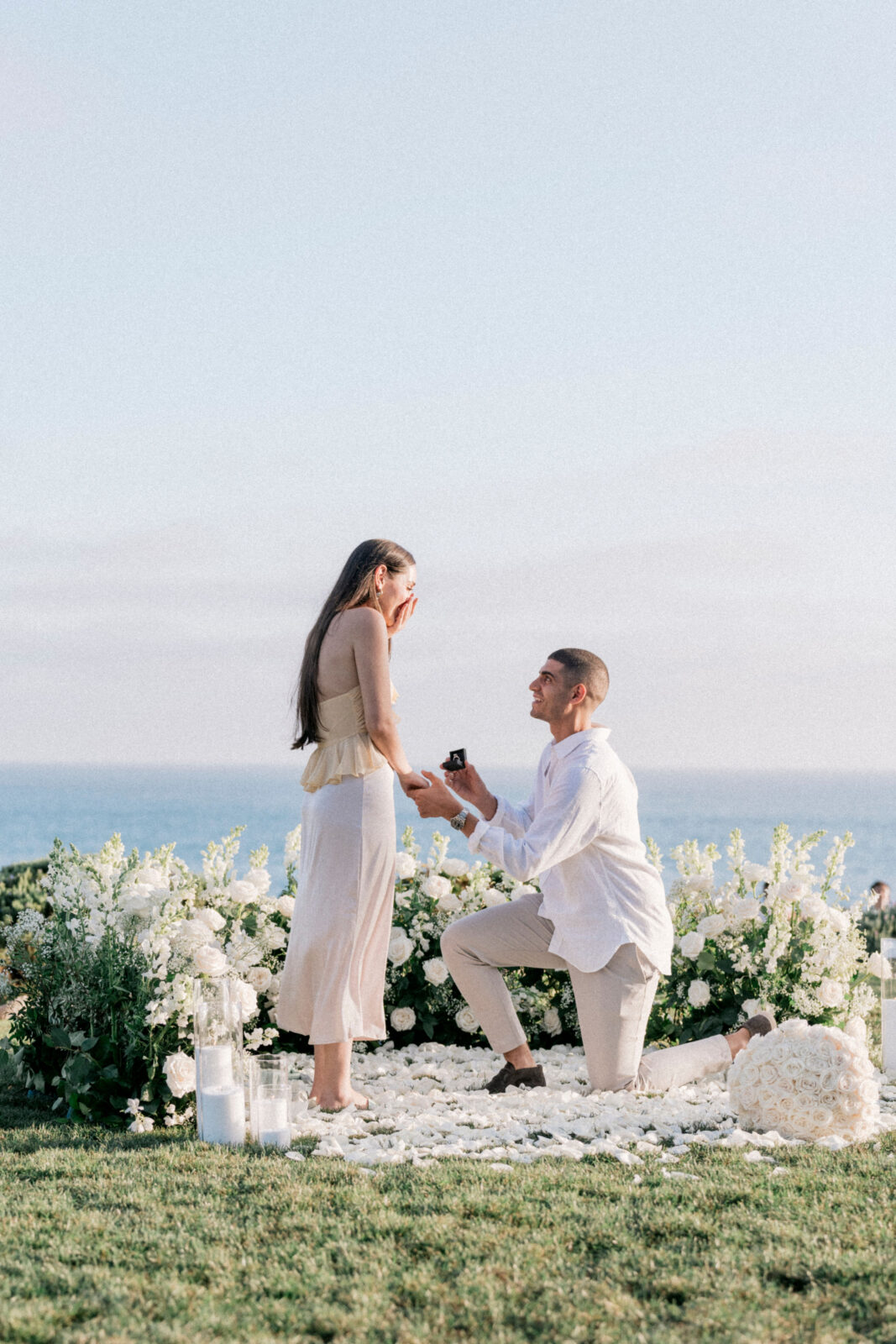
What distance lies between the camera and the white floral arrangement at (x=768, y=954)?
6.58 m

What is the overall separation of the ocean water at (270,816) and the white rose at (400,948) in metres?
40.5

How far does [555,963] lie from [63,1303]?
3.40m

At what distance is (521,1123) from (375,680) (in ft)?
6.44

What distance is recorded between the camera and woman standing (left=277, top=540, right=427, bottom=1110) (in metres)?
5.35

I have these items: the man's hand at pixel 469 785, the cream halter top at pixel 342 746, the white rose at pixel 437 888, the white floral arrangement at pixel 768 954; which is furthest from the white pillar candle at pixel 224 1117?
the white floral arrangement at pixel 768 954

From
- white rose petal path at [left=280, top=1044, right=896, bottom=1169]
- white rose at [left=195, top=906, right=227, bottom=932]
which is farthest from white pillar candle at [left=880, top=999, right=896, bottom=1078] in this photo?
white rose at [left=195, top=906, right=227, bottom=932]

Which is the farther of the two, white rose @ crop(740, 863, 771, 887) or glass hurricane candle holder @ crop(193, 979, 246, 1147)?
white rose @ crop(740, 863, 771, 887)

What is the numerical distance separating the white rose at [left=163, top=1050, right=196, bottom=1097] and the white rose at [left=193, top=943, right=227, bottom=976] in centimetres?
39

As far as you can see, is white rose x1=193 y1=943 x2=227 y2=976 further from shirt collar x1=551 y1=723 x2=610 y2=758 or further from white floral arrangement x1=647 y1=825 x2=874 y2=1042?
white floral arrangement x1=647 y1=825 x2=874 y2=1042

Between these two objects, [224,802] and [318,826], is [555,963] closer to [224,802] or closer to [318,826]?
[318,826]

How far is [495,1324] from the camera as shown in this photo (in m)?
2.76

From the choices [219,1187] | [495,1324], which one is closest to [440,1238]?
[495,1324]

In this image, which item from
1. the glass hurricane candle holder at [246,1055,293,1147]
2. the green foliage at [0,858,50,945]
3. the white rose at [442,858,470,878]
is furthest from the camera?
the green foliage at [0,858,50,945]

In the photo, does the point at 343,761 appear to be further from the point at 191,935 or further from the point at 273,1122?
the point at 273,1122
